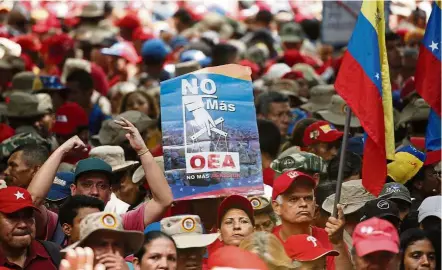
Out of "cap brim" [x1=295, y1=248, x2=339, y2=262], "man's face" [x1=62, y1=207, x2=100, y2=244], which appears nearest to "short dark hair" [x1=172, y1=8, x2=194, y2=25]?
"man's face" [x1=62, y1=207, x2=100, y2=244]

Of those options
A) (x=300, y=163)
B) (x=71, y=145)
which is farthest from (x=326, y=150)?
(x=71, y=145)

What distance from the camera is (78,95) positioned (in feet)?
57.2

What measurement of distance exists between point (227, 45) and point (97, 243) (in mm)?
10269

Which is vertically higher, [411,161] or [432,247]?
[411,161]

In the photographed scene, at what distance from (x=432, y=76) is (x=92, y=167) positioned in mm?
2690

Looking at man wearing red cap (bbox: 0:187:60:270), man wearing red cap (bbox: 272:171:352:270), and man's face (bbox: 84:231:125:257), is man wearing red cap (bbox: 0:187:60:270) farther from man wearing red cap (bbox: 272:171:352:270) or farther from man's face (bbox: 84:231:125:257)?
man wearing red cap (bbox: 272:171:352:270)

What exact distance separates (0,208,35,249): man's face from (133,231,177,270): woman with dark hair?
0.86m

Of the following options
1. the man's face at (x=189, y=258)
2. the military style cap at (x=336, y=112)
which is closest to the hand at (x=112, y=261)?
the man's face at (x=189, y=258)

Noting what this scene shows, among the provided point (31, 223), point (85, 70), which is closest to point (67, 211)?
point (31, 223)

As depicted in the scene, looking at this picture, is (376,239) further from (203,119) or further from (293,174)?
(203,119)

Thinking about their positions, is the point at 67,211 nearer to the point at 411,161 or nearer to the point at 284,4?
the point at 411,161

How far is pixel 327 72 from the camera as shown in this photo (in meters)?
20.5

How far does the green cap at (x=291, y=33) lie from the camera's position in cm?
2200

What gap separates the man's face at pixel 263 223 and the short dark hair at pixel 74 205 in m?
1.38
